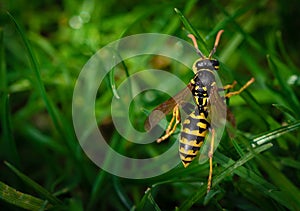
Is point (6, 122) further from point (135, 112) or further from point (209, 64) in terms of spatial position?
point (209, 64)

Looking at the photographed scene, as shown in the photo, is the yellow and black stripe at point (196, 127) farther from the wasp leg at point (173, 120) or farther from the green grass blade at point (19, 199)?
the green grass blade at point (19, 199)

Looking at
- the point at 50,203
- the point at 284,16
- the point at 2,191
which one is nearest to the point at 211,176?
the point at 50,203

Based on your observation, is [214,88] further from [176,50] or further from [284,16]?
[284,16]

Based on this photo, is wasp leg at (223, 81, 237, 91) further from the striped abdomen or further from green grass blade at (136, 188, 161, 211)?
green grass blade at (136, 188, 161, 211)

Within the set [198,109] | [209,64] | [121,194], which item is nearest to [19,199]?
[121,194]

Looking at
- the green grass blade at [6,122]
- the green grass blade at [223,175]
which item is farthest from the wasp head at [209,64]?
the green grass blade at [6,122]
